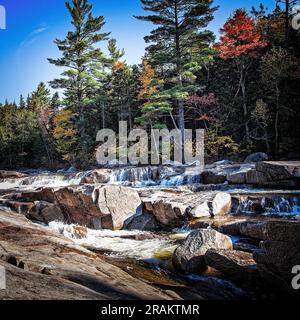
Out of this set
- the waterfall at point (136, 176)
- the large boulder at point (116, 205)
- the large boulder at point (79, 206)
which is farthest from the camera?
the waterfall at point (136, 176)

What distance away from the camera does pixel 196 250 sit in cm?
571

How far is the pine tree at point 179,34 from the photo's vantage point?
64.9 ft

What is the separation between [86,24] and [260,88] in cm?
1770

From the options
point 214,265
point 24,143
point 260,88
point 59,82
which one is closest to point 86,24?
point 59,82

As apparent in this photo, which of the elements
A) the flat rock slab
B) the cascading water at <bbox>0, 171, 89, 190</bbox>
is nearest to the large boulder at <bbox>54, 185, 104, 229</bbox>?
the flat rock slab

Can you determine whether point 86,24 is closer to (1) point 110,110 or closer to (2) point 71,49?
(2) point 71,49

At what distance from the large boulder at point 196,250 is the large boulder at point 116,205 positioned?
13.3 feet

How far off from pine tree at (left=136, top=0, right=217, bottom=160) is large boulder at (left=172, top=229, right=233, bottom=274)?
589 inches

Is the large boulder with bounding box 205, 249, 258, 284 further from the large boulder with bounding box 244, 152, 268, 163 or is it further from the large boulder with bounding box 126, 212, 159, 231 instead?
the large boulder with bounding box 244, 152, 268, 163

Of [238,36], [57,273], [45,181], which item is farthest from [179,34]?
[57,273]

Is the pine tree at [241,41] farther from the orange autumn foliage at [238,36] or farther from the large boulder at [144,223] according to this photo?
the large boulder at [144,223]

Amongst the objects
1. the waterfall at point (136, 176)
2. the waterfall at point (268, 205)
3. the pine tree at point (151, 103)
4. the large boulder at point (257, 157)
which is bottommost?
the waterfall at point (268, 205)

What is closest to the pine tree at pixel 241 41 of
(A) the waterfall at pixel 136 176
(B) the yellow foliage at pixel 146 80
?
(B) the yellow foliage at pixel 146 80

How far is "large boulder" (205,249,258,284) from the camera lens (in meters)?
5.05
